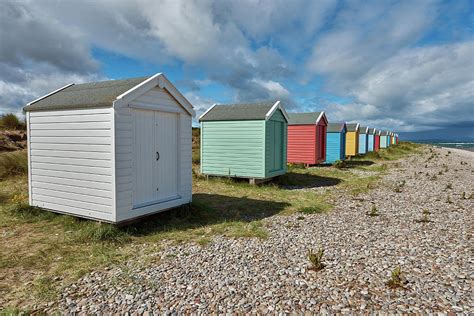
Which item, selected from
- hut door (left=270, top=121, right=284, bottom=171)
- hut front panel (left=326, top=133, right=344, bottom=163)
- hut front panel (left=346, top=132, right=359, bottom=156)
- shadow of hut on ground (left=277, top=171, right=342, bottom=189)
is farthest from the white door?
hut front panel (left=346, top=132, right=359, bottom=156)

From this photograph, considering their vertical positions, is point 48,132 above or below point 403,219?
above

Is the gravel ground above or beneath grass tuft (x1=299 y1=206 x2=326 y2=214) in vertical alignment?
beneath

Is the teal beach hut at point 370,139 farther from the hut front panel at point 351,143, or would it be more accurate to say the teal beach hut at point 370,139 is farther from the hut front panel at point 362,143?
the hut front panel at point 351,143

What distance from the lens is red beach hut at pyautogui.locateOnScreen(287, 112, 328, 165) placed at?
63.6 feet

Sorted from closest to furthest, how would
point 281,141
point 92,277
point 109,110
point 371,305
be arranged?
point 371,305, point 92,277, point 109,110, point 281,141

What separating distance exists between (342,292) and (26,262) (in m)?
4.94

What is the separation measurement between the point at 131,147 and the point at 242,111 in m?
7.49

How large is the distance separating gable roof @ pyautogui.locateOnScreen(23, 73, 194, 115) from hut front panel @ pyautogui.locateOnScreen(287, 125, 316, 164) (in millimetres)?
12542

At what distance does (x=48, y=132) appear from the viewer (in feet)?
23.7

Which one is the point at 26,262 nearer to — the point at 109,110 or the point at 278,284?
the point at 109,110

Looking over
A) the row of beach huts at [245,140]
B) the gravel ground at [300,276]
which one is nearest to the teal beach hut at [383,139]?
the row of beach huts at [245,140]

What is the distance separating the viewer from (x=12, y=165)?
526 inches

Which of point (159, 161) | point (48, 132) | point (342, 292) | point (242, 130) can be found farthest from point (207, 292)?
point (242, 130)

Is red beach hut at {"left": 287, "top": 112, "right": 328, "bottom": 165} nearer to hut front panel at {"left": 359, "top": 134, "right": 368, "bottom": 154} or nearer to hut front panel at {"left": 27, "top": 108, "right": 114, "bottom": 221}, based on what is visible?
hut front panel at {"left": 359, "top": 134, "right": 368, "bottom": 154}
